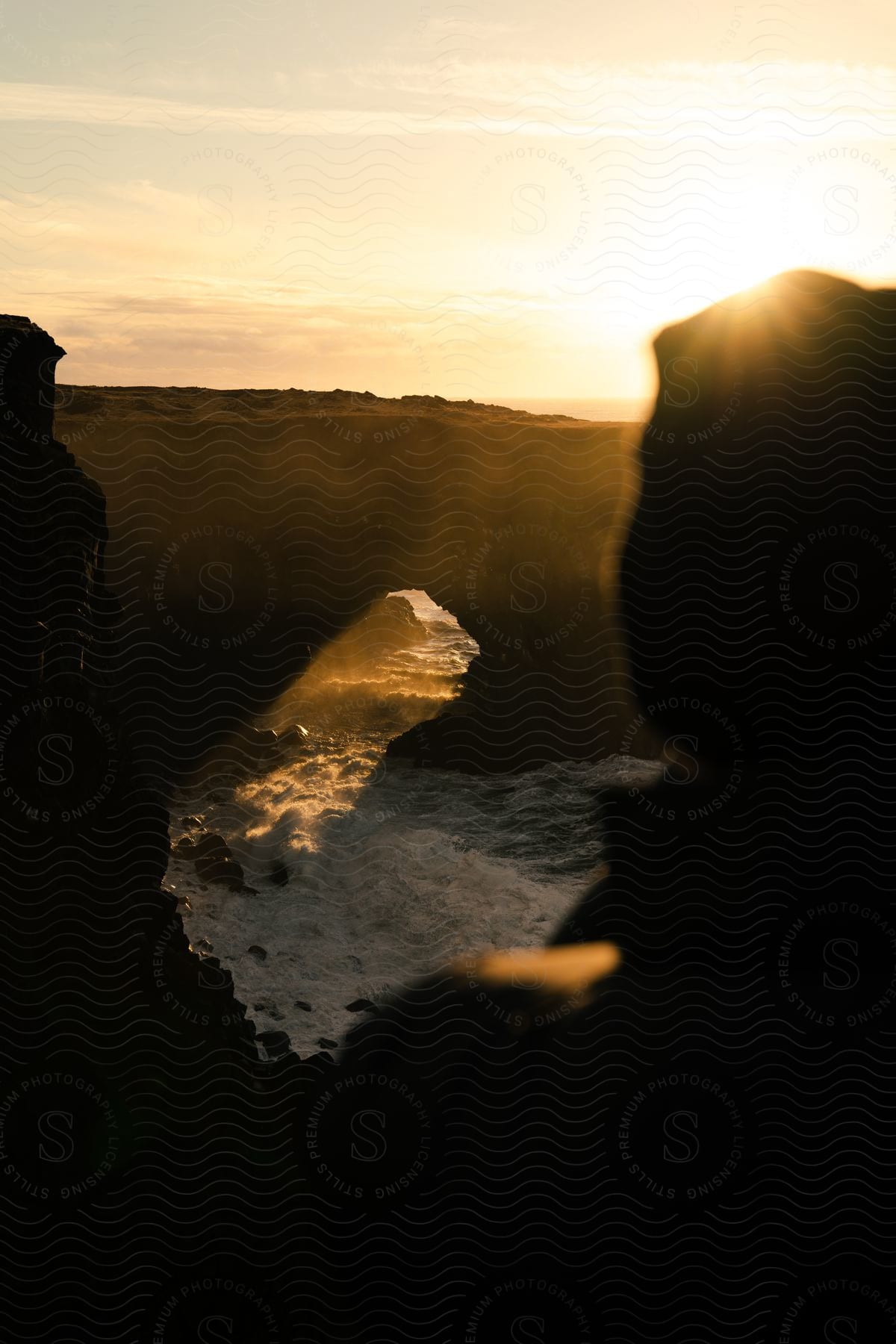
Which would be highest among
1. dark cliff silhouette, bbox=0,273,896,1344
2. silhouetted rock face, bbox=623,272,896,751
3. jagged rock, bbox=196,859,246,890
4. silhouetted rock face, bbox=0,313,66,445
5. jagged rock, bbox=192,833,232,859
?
silhouetted rock face, bbox=623,272,896,751

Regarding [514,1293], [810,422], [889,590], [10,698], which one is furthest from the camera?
[810,422]

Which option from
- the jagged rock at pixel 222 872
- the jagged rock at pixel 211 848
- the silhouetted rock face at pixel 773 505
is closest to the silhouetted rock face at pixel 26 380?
the jagged rock at pixel 222 872

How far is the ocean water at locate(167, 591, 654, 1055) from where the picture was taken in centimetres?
2145

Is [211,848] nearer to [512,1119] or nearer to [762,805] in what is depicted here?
[762,805]

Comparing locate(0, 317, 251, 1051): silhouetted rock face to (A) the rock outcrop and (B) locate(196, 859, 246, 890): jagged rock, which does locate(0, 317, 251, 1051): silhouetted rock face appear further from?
(A) the rock outcrop

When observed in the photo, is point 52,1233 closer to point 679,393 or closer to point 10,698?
point 10,698

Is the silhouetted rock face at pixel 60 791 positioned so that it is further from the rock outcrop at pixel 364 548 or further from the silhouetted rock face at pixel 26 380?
the rock outcrop at pixel 364 548

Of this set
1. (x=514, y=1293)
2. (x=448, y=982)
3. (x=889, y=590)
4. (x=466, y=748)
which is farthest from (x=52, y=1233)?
(x=466, y=748)

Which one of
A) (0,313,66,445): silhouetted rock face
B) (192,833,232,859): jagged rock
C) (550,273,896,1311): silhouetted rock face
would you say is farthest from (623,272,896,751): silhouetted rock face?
(0,313,66,445): silhouetted rock face

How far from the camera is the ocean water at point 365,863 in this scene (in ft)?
70.4

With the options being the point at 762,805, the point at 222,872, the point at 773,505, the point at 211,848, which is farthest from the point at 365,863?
the point at 773,505

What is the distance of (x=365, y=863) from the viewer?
2625cm

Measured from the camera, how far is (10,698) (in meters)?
14.6

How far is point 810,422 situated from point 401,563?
1323 centimetres
